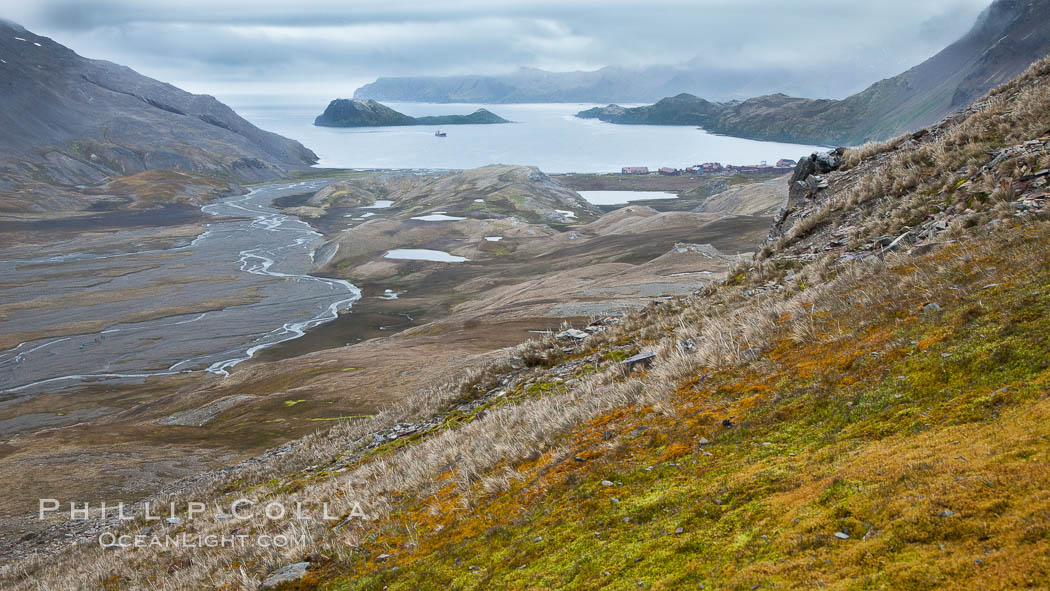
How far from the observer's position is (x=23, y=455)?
27891 mm

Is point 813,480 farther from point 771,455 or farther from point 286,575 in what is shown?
point 286,575

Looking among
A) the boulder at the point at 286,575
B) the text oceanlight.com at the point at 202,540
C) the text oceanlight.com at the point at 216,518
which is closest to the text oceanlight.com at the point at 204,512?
the text oceanlight.com at the point at 216,518

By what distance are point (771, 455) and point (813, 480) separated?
0.93 m

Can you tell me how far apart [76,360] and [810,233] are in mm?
68851

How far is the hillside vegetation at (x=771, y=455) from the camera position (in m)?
4.18

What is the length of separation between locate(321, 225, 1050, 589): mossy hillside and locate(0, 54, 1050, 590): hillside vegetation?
0.02 m

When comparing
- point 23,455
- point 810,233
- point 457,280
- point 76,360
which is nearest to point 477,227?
point 457,280

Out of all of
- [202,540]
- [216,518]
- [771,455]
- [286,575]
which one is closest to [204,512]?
[216,518]

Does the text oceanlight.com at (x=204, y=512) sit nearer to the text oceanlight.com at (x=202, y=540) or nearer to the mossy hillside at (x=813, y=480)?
the text oceanlight.com at (x=202, y=540)

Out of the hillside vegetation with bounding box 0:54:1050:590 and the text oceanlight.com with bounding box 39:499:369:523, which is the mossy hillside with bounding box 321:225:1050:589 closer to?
the hillside vegetation with bounding box 0:54:1050:590

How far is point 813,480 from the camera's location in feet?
17.1

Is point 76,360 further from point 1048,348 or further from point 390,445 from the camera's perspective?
point 1048,348

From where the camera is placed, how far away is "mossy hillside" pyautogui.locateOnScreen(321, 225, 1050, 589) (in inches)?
154

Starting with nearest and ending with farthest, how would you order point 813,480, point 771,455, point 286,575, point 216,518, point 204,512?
point 813,480
point 771,455
point 286,575
point 216,518
point 204,512
